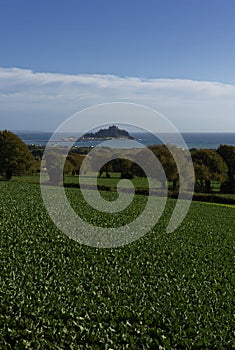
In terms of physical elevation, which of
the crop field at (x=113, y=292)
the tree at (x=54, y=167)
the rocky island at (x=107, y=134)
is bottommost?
the crop field at (x=113, y=292)

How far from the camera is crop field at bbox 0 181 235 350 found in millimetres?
7555

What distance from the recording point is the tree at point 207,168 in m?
49.4

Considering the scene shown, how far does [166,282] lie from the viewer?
10969 mm

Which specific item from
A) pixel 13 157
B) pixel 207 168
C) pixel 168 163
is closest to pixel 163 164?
pixel 168 163

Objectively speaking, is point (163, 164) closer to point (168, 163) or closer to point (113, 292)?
point (168, 163)

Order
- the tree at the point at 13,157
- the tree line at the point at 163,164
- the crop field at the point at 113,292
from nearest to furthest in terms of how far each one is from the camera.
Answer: the crop field at the point at 113,292 → the tree line at the point at 163,164 → the tree at the point at 13,157

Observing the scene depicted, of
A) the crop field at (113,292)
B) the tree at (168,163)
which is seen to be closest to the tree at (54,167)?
the tree at (168,163)

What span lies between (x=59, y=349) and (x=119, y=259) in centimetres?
618

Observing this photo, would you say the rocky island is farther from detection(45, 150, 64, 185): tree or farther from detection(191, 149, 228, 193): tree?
detection(191, 149, 228, 193): tree

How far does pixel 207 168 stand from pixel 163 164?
6138 millimetres

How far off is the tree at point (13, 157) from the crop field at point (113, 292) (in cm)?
3521

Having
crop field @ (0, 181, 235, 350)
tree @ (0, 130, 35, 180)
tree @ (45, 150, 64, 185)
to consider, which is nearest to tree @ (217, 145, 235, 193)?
tree @ (45, 150, 64, 185)

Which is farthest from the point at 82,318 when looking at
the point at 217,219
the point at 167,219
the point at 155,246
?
the point at 217,219

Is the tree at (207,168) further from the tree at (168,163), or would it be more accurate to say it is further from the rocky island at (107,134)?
the rocky island at (107,134)
